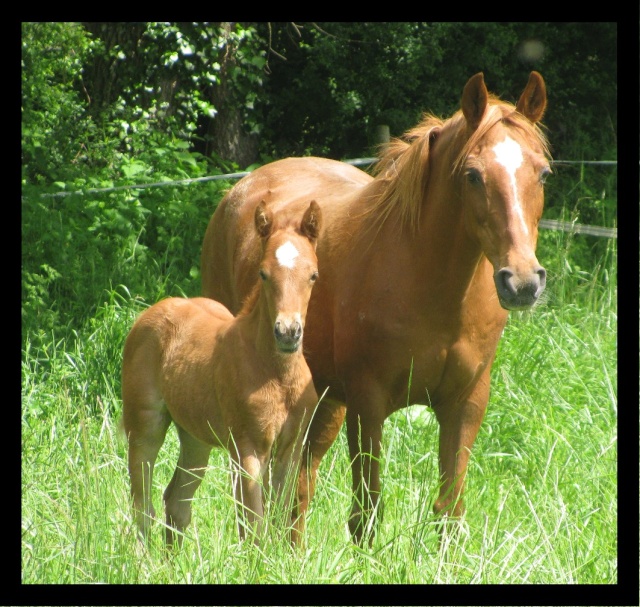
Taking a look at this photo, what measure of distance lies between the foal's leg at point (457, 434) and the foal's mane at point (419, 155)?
2.53ft

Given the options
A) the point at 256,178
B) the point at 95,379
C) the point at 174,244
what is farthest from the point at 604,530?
the point at 174,244

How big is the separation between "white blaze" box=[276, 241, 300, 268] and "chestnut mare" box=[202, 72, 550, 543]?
522 millimetres

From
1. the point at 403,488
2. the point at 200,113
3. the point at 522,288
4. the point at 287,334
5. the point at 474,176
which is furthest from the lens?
the point at 200,113

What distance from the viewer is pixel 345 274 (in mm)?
4352

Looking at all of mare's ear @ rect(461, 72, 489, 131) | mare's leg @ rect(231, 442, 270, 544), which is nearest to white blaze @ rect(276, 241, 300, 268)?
mare's leg @ rect(231, 442, 270, 544)

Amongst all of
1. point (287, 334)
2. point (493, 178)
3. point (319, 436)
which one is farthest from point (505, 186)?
point (319, 436)

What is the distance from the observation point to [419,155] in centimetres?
413

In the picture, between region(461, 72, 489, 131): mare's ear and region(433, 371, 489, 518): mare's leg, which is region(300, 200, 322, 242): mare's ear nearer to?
region(461, 72, 489, 131): mare's ear

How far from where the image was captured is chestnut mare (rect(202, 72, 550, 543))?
12.2ft

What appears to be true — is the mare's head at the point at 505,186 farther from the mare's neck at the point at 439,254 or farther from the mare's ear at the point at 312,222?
the mare's ear at the point at 312,222

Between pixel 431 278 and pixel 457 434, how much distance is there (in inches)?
27.2

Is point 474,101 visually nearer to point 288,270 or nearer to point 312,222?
point 312,222

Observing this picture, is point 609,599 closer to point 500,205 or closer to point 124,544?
point 500,205

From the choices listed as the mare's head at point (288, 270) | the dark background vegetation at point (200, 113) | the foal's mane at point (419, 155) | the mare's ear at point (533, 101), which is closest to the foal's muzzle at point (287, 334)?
the mare's head at point (288, 270)
